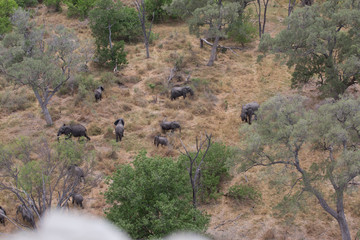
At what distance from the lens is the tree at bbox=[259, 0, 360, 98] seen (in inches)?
738

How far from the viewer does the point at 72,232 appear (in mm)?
9539

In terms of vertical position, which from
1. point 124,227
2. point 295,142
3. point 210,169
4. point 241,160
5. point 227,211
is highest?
point 295,142

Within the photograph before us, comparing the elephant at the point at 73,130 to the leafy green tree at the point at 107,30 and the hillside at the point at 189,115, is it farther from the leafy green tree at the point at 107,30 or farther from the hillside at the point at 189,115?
the leafy green tree at the point at 107,30

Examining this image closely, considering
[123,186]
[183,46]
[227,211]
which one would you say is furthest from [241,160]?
[183,46]

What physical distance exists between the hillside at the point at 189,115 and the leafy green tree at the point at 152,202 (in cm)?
220

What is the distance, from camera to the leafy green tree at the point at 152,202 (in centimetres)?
1102

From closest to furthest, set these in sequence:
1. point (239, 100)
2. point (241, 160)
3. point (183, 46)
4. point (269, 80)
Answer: point (241, 160)
point (239, 100)
point (269, 80)
point (183, 46)

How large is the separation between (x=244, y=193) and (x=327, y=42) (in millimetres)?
10645

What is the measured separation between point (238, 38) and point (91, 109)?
16.1 m

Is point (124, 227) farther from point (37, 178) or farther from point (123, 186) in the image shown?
point (37, 178)

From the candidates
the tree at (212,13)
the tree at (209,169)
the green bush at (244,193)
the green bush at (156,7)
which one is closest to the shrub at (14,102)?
the tree at (209,169)

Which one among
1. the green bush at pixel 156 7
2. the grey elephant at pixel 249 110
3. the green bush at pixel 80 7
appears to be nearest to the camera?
the grey elephant at pixel 249 110

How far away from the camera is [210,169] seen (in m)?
16.1

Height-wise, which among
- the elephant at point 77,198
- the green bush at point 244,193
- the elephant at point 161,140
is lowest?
→ the green bush at point 244,193
